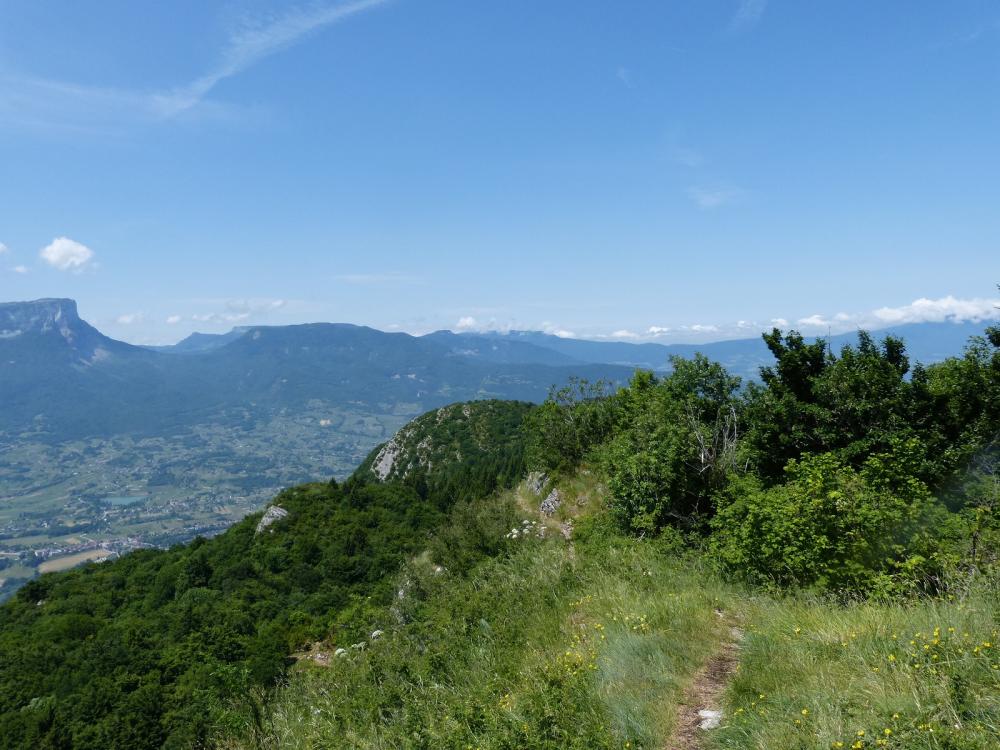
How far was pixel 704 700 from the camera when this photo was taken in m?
6.36

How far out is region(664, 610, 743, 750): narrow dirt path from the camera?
222 inches

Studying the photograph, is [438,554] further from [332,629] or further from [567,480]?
[567,480]

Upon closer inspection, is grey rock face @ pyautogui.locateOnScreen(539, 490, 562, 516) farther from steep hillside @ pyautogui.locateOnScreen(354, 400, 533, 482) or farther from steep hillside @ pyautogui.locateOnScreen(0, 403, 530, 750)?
steep hillside @ pyautogui.locateOnScreen(354, 400, 533, 482)

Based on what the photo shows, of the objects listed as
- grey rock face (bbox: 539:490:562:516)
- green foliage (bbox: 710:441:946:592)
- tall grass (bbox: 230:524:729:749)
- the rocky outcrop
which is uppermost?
green foliage (bbox: 710:441:946:592)

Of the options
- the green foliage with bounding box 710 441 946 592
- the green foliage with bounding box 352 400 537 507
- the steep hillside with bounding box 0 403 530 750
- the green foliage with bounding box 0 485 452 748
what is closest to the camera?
the green foliage with bounding box 710 441 946 592

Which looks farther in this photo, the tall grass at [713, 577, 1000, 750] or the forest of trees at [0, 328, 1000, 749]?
the forest of trees at [0, 328, 1000, 749]

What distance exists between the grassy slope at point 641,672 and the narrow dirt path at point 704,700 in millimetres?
147

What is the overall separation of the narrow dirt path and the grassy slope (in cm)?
15

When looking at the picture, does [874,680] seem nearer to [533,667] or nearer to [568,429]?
[533,667]

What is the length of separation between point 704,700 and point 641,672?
795 mm

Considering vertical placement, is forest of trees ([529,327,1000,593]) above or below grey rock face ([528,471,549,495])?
above

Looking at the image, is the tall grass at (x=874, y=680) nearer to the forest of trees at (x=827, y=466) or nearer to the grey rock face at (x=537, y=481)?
the forest of trees at (x=827, y=466)

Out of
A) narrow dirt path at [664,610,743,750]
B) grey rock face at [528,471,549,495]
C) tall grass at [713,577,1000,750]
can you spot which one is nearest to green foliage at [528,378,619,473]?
grey rock face at [528,471,549,495]

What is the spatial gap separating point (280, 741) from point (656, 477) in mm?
13547
